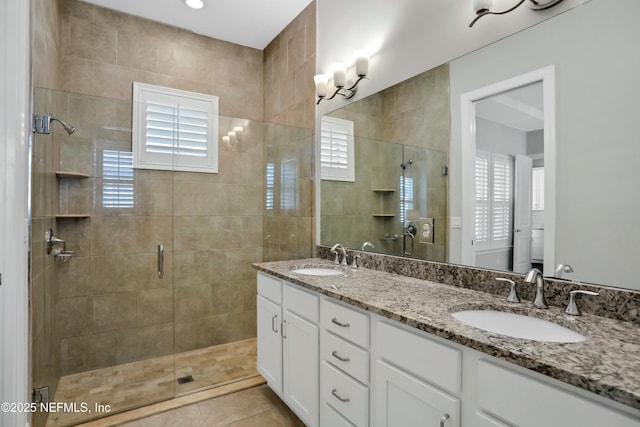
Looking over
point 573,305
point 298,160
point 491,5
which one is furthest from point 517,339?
point 298,160

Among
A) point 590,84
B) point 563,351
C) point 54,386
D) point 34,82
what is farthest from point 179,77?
point 563,351

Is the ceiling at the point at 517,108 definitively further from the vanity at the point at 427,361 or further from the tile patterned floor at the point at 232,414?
the tile patterned floor at the point at 232,414

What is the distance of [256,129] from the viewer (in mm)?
2924

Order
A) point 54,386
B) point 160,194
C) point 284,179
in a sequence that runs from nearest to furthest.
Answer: point 54,386 < point 160,194 < point 284,179

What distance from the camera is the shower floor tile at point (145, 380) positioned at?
2066mm

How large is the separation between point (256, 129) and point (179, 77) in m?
0.94

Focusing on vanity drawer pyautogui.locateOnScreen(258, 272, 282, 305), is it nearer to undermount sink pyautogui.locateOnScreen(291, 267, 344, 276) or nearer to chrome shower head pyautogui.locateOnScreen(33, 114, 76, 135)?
undermount sink pyautogui.locateOnScreen(291, 267, 344, 276)

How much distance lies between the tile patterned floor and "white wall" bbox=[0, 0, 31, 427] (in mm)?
705

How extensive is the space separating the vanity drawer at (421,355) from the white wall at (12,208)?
5.50 feet

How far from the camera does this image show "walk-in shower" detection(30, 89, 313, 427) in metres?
2.07

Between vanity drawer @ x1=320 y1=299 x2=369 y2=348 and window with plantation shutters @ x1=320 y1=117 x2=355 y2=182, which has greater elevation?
window with plantation shutters @ x1=320 y1=117 x2=355 y2=182

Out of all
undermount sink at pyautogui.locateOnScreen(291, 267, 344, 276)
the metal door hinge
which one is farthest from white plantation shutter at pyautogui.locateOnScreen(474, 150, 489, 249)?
the metal door hinge

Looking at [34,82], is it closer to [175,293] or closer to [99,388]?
[175,293]

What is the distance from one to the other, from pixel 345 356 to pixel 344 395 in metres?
0.17
